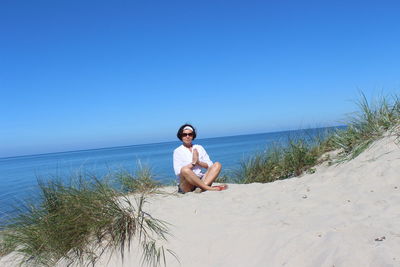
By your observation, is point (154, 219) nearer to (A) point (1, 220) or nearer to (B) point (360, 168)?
(A) point (1, 220)

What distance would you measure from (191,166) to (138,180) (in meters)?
1.04

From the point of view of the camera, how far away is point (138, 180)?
597 cm

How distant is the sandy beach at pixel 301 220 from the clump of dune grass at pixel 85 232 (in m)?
0.15

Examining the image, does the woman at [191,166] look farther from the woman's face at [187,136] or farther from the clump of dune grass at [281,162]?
the clump of dune grass at [281,162]

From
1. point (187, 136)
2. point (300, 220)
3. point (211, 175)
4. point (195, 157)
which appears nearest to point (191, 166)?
point (195, 157)

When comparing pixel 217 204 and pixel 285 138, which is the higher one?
pixel 285 138

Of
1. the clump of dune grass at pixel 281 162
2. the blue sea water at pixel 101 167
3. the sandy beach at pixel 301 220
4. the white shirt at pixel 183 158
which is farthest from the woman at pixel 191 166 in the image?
the clump of dune grass at pixel 281 162

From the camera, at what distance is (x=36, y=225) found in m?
3.96

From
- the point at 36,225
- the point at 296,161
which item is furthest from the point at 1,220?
the point at 296,161

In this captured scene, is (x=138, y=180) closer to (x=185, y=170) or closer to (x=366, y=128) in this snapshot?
(x=185, y=170)

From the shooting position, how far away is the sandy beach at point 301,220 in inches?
106

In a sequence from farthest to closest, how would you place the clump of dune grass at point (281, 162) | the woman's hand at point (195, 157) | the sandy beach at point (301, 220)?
the clump of dune grass at point (281, 162)
the woman's hand at point (195, 157)
the sandy beach at point (301, 220)

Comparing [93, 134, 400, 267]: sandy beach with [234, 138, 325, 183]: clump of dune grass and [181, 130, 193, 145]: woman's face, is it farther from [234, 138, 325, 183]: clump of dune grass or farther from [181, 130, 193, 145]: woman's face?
[234, 138, 325, 183]: clump of dune grass

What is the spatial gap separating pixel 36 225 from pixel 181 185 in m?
2.28
